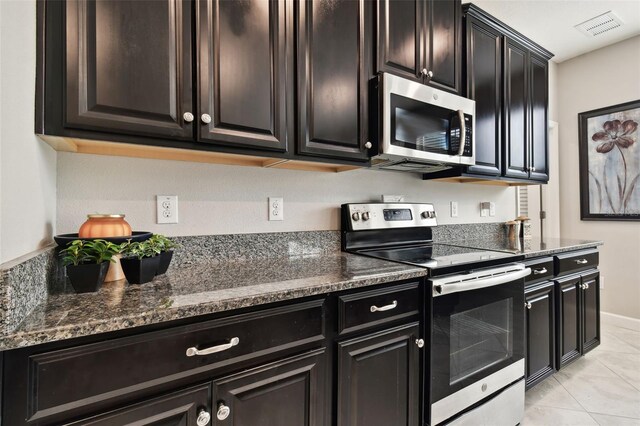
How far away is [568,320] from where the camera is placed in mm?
2051

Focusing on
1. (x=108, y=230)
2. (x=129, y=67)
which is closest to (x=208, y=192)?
(x=108, y=230)

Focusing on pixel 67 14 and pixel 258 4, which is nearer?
pixel 67 14

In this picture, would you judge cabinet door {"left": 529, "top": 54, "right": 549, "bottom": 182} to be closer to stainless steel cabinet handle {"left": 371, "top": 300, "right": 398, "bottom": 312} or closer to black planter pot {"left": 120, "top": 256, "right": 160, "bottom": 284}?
stainless steel cabinet handle {"left": 371, "top": 300, "right": 398, "bottom": 312}

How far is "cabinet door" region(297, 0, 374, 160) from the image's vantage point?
1.32 m

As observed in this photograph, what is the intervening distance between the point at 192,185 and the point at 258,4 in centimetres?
80

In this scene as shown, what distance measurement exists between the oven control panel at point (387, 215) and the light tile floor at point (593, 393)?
1.25 metres

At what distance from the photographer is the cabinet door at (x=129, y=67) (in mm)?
924

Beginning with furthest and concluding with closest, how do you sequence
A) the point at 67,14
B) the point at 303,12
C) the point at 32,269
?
1. the point at 303,12
2. the point at 67,14
3. the point at 32,269

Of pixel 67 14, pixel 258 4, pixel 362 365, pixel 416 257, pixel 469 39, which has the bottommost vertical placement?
pixel 362 365

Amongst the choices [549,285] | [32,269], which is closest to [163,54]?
[32,269]

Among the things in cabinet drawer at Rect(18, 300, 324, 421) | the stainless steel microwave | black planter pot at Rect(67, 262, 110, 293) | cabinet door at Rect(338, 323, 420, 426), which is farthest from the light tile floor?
black planter pot at Rect(67, 262, 110, 293)

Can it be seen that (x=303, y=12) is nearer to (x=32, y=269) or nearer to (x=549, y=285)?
(x=32, y=269)

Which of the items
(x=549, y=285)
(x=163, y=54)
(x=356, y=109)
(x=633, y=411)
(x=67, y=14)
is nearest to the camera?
(x=67, y=14)

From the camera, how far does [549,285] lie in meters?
1.91
